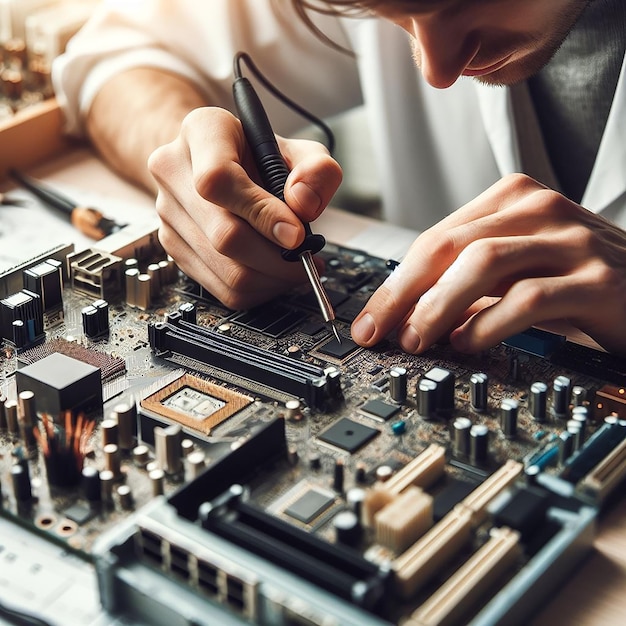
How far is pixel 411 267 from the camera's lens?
3.99 ft

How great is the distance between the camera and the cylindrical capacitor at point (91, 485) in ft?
3.01

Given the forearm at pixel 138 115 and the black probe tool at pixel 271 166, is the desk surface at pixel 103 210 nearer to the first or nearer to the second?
the forearm at pixel 138 115

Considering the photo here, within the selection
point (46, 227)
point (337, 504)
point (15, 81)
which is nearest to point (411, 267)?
point (337, 504)

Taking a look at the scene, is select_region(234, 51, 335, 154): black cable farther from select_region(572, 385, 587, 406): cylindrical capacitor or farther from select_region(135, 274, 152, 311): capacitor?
select_region(572, 385, 587, 406): cylindrical capacitor

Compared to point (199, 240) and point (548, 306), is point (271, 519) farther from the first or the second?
point (199, 240)

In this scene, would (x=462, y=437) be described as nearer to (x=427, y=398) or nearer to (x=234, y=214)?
(x=427, y=398)

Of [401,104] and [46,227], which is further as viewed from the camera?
[401,104]

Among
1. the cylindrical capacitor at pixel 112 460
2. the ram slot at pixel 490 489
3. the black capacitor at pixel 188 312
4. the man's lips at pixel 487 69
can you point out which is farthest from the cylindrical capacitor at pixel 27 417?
the man's lips at pixel 487 69

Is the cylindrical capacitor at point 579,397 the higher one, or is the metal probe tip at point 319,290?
the metal probe tip at point 319,290

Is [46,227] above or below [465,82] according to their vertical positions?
below

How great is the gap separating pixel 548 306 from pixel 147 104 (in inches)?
43.0

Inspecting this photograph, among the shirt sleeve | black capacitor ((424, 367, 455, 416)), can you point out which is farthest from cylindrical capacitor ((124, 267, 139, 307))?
the shirt sleeve

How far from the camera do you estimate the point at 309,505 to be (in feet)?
2.97

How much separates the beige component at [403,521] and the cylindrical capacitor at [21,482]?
354 millimetres
